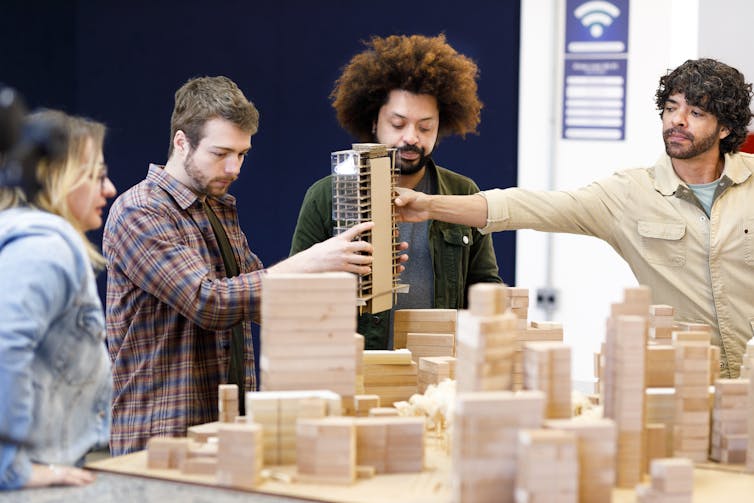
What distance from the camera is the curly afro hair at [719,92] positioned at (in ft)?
13.3

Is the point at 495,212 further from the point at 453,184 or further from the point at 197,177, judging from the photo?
the point at 197,177

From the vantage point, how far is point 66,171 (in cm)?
260

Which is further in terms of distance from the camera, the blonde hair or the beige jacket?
the beige jacket

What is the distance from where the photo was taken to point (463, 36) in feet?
20.4

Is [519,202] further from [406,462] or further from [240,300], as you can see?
[406,462]

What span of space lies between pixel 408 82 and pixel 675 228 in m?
1.15

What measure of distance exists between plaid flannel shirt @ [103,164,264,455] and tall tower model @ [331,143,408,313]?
13.7 inches

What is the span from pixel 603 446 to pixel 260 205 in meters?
4.63

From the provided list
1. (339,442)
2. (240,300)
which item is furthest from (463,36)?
(339,442)

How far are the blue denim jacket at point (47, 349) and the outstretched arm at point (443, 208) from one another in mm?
1406

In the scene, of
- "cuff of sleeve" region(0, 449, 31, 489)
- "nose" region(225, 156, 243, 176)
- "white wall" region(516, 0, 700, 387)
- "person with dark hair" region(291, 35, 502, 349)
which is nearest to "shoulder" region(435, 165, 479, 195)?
"person with dark hair" region(291, 35, 502, 349)

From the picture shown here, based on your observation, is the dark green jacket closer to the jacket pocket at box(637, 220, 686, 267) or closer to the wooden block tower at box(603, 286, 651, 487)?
the jacket pocket at box(637, 220, 686, 267)

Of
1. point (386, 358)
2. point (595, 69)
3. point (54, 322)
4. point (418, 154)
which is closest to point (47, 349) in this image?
point (54, 322)

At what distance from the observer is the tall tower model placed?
134 inches
